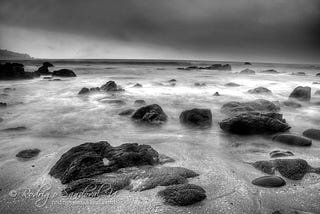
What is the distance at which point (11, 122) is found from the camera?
24.6 ft

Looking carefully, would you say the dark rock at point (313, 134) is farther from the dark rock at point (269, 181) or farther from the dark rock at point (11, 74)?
the dark rock at point (11, 74)

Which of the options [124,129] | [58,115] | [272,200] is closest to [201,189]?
[272,200]

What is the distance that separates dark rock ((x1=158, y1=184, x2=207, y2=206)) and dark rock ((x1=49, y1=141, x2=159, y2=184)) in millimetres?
940

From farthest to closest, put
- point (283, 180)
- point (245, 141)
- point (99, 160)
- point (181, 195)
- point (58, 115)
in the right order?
1. point (58, 115)
2. point (245, 141)
3. point (99, 160)
4. point (283, 180)
5. point (181, 195)

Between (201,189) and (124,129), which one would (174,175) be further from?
(124,129)

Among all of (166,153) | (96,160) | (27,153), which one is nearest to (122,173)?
(96,160)

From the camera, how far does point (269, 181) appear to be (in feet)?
11.8

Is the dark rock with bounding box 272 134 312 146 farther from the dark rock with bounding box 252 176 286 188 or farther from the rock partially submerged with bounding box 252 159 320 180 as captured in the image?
the dark rock with bounding box 252 176 286 188

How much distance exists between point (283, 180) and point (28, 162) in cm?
421

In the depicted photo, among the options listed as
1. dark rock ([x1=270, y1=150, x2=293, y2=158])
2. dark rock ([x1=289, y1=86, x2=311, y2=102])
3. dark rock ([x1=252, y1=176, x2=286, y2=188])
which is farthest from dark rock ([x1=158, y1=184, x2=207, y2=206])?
dark rock ([x1=289, y1=86, x2=311, y2=102])

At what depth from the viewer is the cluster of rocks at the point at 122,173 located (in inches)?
130

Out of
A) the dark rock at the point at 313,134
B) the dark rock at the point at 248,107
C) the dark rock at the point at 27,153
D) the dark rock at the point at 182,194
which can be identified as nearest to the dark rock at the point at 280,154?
the dark rock at the point at 313,134

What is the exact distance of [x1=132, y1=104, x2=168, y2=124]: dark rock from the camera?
7259 millimetres

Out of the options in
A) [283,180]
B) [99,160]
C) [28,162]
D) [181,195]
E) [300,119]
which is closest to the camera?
[181,195]
